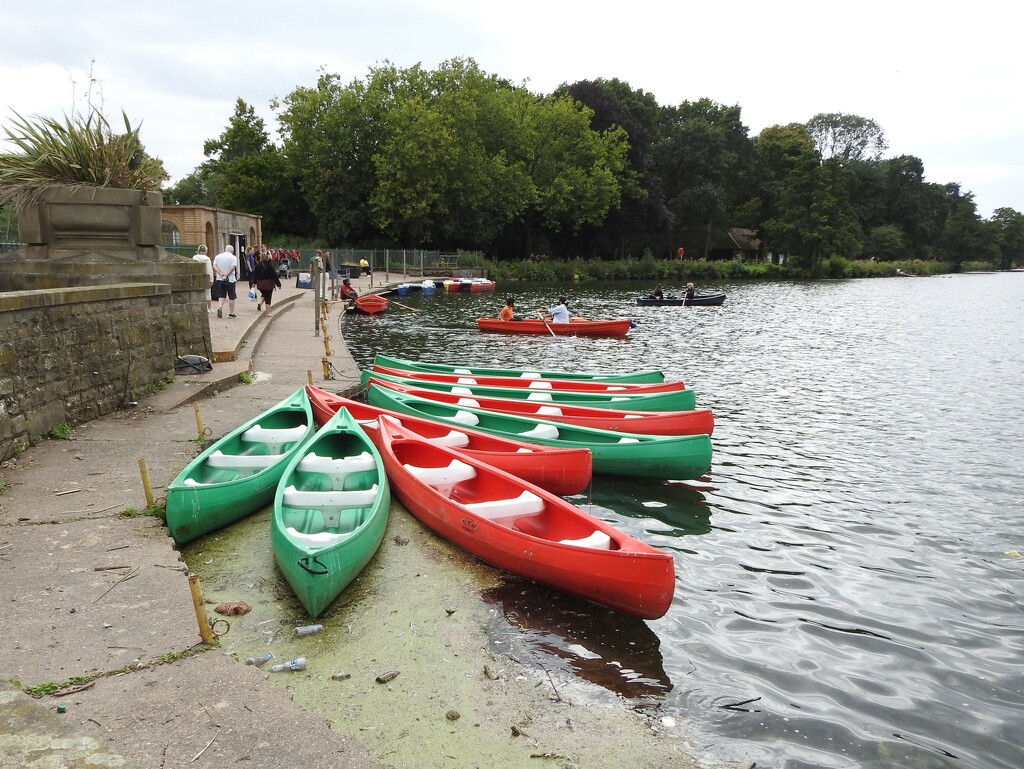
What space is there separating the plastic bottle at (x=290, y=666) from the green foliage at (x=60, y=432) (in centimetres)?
488

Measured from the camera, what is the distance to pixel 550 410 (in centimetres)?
1085

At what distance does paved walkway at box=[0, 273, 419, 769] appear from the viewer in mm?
3646

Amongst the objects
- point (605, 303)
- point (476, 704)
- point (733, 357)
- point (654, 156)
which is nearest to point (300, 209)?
point (605, 303)

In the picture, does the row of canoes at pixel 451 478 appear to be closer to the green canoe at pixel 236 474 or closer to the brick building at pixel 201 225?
the green canoe at pixel 236 474

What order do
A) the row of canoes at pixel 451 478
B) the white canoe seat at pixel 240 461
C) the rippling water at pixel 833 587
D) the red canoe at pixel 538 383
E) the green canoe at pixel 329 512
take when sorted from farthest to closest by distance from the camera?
the red canoe at pixel 538 383 → the white canoe seat at pixel 240 461 → the row of canoes at pixel 451 478 → the green canoe at pixel 329 512 → the rippling water at pixel 833 587

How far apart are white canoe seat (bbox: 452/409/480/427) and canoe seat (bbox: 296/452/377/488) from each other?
2.52m

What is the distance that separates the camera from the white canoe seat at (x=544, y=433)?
9.74 metres

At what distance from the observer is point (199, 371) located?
39.0 ft

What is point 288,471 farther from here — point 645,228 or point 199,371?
point 645,228

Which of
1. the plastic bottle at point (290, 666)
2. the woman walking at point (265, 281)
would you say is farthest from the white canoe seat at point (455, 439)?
the woman walking at point (265, 281)

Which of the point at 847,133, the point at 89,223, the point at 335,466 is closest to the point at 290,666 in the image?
the point at 335,466

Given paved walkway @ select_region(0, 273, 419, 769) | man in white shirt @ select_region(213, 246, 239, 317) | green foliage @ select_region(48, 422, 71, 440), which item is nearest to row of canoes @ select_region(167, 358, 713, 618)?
paved walkway @ select_region(0, 273, 419, 769)

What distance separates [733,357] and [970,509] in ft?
41.9

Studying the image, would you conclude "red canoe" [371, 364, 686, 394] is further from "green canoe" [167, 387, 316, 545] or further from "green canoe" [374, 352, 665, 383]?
"green canoe" [167, 387, 316, 545]
